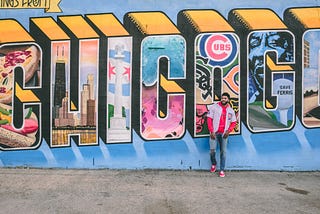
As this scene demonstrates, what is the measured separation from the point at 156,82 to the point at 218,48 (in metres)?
1.47

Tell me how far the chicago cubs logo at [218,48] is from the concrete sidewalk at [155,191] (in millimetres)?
2337

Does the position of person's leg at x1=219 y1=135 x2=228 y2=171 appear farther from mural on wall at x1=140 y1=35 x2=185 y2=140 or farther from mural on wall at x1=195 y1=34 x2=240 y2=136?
mural on wall at x1=140 y1=35 x2=185 y2=140

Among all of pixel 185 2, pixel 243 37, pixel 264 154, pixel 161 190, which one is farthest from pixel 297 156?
pixel 185 2

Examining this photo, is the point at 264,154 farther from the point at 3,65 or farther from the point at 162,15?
the point at 3,65

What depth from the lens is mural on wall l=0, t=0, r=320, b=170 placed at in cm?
823

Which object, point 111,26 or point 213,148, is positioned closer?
point 213,148

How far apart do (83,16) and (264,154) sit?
15.5 ft

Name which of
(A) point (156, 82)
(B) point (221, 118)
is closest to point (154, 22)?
(A) point (156, 82)

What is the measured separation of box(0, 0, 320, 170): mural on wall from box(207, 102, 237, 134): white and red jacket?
25 centimetres

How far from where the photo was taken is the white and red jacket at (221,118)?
7.99 meters

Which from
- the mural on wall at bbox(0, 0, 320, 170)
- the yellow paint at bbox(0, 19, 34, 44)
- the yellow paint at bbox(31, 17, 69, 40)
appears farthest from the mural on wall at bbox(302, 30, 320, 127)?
the yellow paint at bbox(0, 19, 34, 44)

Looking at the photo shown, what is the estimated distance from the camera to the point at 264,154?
830cm

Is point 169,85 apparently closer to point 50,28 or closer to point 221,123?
point 221,123

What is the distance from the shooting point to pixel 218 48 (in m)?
8.27
